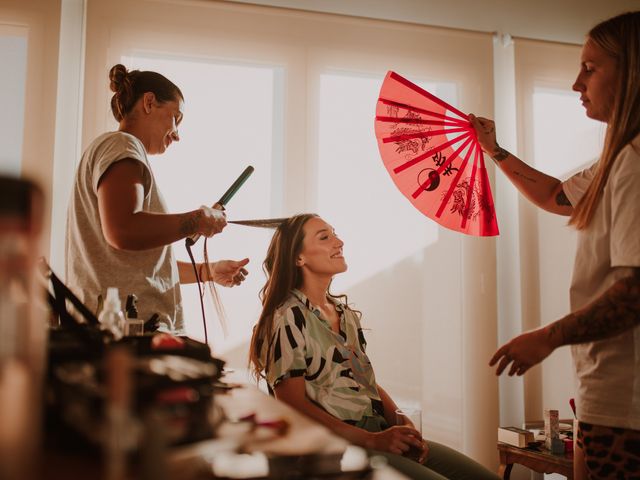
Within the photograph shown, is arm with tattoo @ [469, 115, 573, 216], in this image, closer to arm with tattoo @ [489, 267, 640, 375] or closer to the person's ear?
arm with tattoo @ [489, 267, 640, 375]

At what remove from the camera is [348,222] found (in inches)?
128

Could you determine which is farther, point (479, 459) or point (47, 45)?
point (479, 459)

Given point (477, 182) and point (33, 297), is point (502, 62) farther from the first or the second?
point (33, 297)

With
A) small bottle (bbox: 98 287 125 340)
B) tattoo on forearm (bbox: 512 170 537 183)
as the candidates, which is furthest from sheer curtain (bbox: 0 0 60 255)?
tattoo on forearm (bbox: 512 170 537 183)

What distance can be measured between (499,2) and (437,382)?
6.92 ft

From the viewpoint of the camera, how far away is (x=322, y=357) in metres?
2.07

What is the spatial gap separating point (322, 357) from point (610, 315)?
1015 millimetres

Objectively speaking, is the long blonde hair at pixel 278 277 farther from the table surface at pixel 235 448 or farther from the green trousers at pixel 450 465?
the table surface at pixel 235 448

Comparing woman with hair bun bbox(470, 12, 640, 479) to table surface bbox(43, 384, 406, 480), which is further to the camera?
woman with hair bun bbox(470, 12, 640, 479)

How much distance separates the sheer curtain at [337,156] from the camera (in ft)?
10.1

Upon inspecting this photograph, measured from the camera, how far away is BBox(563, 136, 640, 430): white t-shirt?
1288mm

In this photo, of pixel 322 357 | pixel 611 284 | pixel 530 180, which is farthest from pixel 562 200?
pixel 322 357

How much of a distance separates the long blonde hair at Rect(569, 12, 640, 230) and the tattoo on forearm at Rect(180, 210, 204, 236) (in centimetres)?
96

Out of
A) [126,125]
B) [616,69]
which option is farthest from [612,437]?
[126,125]
